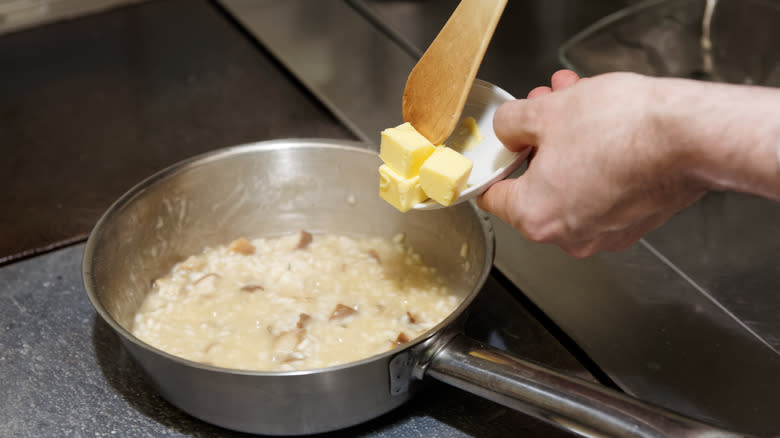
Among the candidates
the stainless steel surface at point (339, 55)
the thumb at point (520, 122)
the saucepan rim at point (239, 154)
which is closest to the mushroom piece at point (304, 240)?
the saucepan rim at point (239, 154)

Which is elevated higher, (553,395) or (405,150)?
(405,150)

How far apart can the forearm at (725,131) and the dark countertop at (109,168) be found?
43cm

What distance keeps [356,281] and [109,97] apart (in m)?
0.89

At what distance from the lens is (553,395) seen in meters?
0.86

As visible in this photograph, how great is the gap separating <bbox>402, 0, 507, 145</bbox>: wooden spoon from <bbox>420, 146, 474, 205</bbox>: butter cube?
0.18 feet

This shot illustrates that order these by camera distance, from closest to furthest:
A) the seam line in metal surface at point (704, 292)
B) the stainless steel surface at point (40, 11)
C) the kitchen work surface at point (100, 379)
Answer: the kitchen work surface at point (100, 379) < the seam line in metal surface at point (704, 292) < the stainless steel surface at point (40, 11)

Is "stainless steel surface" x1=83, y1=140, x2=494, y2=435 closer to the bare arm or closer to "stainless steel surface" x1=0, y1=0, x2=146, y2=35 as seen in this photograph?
the bare arm

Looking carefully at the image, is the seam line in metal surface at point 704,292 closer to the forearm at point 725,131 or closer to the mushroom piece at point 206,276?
the forearm at point 725,131

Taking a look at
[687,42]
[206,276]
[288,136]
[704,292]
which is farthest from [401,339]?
[687,42]

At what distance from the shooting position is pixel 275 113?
5.65ft

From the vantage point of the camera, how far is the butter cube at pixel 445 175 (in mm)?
897

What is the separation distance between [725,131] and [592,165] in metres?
0.14

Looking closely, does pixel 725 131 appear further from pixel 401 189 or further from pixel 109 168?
pixel 109 168

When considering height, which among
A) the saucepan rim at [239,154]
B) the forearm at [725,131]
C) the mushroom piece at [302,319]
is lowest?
the mushroom piece at [302,319]
